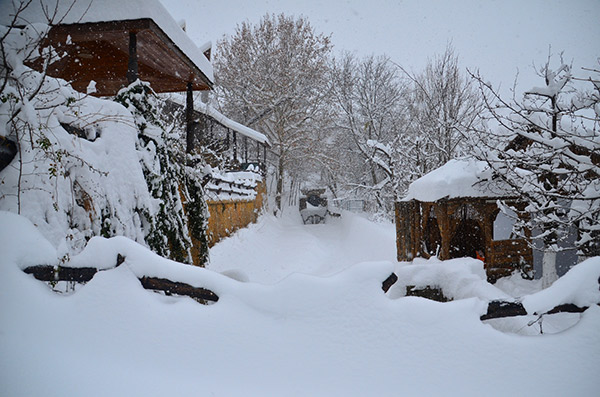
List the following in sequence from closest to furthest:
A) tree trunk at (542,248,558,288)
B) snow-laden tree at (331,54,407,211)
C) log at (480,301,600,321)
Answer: log at (480,301,600,321) → tree trunk at (542,248,558,288) → snow-laden tree at (331,54,407,211)

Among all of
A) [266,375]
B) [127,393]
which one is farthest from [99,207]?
[266,375]

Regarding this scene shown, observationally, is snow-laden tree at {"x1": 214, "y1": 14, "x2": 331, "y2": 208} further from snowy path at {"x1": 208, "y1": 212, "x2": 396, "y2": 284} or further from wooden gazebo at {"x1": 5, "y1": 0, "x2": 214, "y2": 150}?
wooden gazebo at {"x1": 5, "y1": 0, "x2": 214, "y2": 150}

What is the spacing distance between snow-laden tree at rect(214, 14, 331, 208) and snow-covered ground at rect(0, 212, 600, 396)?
71.9ft

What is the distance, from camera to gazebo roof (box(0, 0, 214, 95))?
5039mm

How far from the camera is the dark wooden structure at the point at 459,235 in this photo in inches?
303

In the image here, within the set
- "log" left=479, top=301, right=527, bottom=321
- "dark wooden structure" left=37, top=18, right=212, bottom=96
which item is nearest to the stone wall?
"dark wooden structure" left=37, top=18, right=212, bottom=96

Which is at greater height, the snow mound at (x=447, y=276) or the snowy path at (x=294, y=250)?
the snow mound at (x=447, y=276)

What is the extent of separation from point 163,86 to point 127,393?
922 centimetres

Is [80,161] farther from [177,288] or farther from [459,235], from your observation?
[459,235]

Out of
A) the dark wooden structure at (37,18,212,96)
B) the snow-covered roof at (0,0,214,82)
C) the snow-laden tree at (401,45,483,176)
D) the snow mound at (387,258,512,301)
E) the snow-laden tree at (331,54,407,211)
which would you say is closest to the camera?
the snow mound at (387,258,512,301)

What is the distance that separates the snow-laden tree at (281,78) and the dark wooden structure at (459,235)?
14.4m

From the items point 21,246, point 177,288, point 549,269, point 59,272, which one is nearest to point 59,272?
point 59,272

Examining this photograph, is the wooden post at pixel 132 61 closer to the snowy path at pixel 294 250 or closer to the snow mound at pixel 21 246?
the snow mound at pixel 21 246

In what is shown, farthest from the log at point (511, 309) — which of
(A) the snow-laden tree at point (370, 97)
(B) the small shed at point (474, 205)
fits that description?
(A) the snow-laden tree at point (370, 97)
